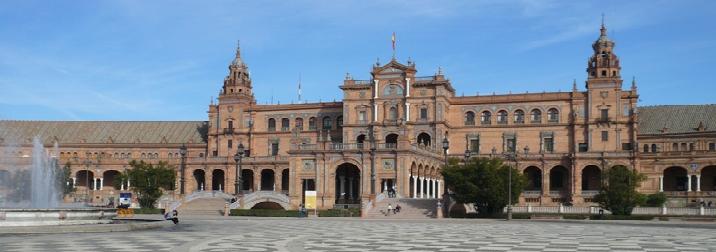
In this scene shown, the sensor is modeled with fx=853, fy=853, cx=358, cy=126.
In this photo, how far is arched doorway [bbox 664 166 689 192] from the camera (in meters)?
94.0

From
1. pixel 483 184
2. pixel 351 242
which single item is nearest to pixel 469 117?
pixel 483 184

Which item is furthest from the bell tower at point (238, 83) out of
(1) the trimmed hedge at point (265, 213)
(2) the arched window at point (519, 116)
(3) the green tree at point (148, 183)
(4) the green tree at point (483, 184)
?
(4) the green tree at point (483, 184)

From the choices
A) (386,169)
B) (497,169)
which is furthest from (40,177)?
(386,169)

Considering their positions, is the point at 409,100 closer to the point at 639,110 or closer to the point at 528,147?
the point at 528,147

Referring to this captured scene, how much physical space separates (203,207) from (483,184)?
91.4ft

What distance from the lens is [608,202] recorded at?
63250 mm

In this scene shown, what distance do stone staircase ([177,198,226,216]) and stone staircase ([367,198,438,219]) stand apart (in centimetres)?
1377

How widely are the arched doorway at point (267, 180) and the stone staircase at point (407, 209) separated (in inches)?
1481

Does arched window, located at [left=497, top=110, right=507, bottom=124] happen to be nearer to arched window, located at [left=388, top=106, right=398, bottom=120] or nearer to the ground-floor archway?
arched window, located at [left=388, top=106, right=398, bottom=120]

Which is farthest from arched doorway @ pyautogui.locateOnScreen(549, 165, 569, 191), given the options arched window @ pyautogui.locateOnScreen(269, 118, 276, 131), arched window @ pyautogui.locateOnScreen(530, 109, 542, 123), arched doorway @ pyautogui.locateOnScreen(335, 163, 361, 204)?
arched window @ pyautogui.locateOnScreen(269, 118, 276, 131)

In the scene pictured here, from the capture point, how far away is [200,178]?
111 metres

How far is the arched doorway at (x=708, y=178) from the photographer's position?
92625mm

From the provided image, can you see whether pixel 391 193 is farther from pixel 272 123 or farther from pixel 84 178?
pixel 84 178

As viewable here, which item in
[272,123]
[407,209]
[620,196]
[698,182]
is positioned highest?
[272,123]
